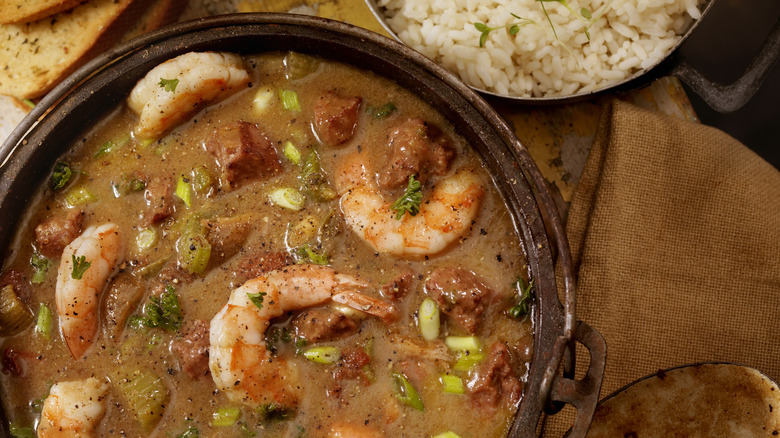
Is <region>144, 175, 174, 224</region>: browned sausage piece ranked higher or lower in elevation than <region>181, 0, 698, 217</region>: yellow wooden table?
higher

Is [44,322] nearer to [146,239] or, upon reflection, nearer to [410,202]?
[146,239]

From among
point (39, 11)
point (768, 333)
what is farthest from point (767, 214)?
point (39, 11)

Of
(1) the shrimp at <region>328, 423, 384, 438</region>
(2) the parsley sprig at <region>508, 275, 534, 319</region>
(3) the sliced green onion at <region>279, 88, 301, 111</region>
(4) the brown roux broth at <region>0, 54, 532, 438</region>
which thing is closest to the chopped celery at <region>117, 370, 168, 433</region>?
(4) the brown roux broth at <region>0, 54, 532, 438</region>

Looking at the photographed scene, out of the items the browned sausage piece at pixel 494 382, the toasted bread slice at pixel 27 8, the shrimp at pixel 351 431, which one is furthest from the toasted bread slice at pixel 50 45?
the browned sausage piece at pixel 494 382

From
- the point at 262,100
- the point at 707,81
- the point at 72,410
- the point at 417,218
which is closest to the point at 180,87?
the point at 262,100

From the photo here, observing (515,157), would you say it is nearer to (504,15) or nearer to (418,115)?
(418,115)

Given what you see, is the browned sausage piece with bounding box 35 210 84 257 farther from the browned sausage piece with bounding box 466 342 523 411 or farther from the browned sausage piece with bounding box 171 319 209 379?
the browned sausage piece with bounding box 466 342 523 411

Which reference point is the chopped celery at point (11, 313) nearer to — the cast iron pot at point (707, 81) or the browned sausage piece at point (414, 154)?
the browned sausage piece at point (414, 154)
